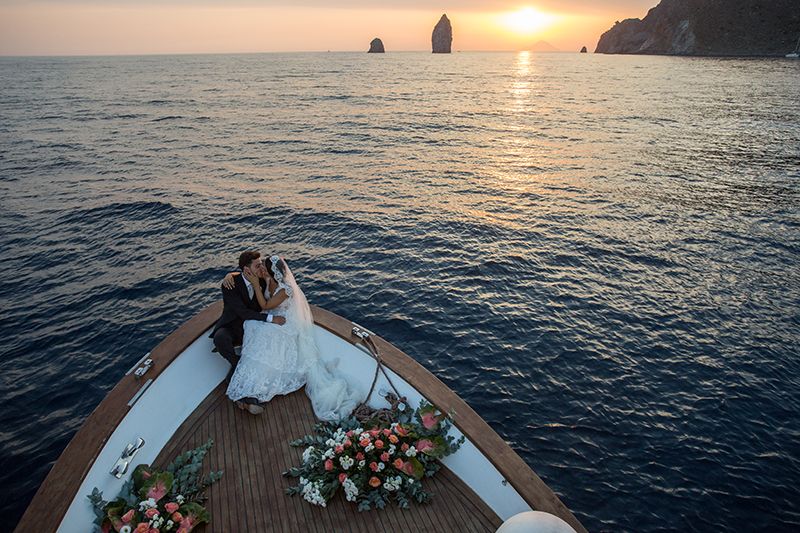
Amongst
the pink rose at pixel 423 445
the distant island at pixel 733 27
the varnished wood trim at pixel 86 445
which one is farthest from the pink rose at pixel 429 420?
the distant island at pixel 733 27

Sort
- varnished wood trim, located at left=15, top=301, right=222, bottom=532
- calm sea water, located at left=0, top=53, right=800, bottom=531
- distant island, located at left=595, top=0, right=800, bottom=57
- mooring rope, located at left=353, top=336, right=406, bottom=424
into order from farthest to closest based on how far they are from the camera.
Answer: distant island, located at left=595, top=0, right=800, bottom=57, calm sea water, located at left=0, top=53, right=800, bottom=531, mooring rope, located at left=353, top=336, right=406, bottom=424, varnished wood trim, located at left=15, top=301, right=222, bottom=532

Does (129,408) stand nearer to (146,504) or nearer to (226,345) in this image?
(226,345)

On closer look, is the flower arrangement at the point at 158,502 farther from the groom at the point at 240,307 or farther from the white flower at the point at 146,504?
the groom at the point at 240,307

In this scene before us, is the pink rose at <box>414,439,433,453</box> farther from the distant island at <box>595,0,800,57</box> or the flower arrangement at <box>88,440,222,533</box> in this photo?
the distant island at <box>595,0,800,57</box>

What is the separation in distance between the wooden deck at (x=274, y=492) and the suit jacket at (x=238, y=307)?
4.86 ft

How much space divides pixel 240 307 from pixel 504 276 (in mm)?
10394

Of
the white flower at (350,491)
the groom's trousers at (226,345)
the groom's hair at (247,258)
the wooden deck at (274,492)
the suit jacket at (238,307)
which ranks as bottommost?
the wooden deck at (274,492)

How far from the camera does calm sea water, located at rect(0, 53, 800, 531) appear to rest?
9.19 meters

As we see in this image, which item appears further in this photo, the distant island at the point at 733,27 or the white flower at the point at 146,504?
the distant island at the point at 733,27

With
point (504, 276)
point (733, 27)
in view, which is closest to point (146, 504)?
point (504, 276)

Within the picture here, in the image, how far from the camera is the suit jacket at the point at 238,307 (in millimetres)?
7648

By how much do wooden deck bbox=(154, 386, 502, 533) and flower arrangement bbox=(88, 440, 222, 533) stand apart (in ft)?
0.75

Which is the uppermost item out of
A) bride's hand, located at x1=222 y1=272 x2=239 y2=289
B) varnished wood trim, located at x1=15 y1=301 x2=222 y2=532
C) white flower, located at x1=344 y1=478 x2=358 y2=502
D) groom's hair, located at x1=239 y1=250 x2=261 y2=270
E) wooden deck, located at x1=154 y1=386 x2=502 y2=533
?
groom's hair, located at x1=239 y1=250 x2=261 y2=270

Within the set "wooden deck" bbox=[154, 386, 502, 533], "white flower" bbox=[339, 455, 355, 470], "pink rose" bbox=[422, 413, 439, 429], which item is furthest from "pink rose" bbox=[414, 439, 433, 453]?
"white flower" bbox=[339, 455, 355, 470]
